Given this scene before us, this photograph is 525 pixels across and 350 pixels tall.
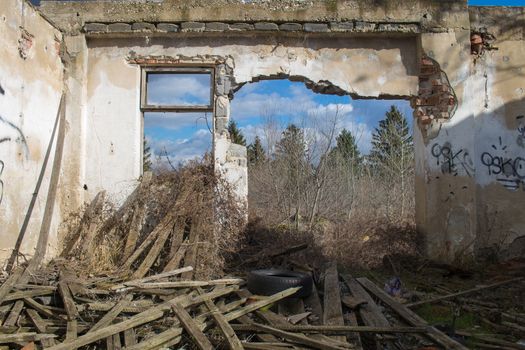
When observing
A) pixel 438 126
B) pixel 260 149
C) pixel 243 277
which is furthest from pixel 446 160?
pixel 260 149

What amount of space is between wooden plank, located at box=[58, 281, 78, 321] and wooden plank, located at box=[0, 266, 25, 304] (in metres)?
0.51

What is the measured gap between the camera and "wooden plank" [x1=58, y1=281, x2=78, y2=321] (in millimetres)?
4406

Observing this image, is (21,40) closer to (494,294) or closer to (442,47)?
(442,47)

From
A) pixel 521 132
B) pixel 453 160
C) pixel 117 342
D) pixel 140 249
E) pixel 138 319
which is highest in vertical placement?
pixel 521 132

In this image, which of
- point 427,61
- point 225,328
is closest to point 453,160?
point 427,61

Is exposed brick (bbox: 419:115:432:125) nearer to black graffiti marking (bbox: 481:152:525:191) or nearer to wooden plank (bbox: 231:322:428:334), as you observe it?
black graffiti marking (bbox: 481:152:525:191)

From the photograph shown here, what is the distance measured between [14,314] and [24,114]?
9.69 ft

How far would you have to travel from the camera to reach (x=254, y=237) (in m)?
7.80

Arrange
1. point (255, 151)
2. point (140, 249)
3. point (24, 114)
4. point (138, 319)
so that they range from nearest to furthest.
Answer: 1. point (138, 319)
2. point (24, 114)
3. point (140, 249)
4. point (255, 151)

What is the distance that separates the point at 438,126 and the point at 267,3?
3441 mm

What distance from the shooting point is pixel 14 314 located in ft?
14.8

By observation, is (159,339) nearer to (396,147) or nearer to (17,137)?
(17,137)

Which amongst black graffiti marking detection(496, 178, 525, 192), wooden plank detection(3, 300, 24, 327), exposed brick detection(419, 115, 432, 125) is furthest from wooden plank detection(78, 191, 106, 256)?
black graffiti marking detection(496, 178, 525, 192)

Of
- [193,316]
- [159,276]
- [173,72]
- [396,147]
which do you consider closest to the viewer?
[193,316]
